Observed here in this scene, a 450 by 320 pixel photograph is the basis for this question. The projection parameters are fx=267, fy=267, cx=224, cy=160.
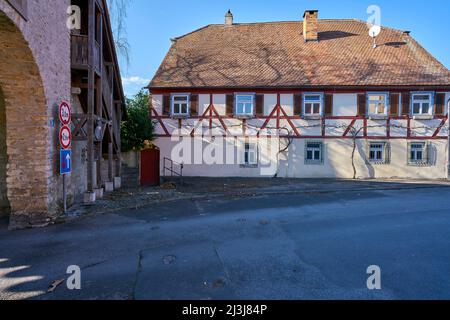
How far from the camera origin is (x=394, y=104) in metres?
15.2

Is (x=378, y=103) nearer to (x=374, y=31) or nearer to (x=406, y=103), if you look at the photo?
(x=406, y=103)

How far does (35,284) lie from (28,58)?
4.56 meters

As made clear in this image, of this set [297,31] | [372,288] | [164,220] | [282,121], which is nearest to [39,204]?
[164,220]

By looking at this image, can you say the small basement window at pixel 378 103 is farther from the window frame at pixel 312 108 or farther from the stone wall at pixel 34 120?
the stone wall at pixel 34 120

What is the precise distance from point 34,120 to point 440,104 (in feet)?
62.1

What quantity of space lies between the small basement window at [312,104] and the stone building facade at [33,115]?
12.4 metres

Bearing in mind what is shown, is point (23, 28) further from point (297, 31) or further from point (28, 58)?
point (297, 31)

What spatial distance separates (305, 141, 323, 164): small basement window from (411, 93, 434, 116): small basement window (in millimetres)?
5575

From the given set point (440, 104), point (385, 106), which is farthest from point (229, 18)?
point (440, 104)

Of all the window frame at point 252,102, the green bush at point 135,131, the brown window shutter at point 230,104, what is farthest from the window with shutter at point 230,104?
the green bush at point 135,131

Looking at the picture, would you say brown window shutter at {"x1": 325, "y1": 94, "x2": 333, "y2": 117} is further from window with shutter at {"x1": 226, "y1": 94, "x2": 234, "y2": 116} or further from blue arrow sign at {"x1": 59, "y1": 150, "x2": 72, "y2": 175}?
blue arrow sign at {"x1": 59, "y1": 150, "x2": 72, "y2": 175}

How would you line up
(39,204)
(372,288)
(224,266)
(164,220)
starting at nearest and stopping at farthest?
1. (372,288)
2. (224,266)
3. (39,204)
4. (164,220)

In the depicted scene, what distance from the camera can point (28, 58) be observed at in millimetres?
5562

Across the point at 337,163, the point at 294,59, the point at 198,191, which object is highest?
the point at 294,59
